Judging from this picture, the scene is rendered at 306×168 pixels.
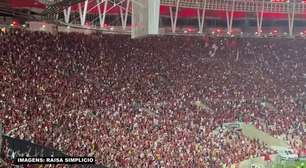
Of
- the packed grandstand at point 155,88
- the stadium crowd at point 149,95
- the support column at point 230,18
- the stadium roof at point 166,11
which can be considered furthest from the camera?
the support column at point 230,18

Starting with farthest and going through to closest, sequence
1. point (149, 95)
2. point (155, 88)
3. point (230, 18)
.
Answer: point (230, 18) < point (155, 88) < point (149, 95)

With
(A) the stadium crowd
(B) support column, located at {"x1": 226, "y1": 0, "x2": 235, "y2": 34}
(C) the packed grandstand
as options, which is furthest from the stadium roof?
(A) the stadium crowd

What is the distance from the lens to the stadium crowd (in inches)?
984

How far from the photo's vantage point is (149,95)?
32.0 metres

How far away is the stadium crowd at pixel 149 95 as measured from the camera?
25.0 m

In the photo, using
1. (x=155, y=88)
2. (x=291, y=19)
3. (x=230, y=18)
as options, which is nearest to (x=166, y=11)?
(x=230, y=18)

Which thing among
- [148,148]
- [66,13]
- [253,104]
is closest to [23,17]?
[66,13]

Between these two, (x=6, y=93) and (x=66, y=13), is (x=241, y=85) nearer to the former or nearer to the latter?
(x=66, y=13)

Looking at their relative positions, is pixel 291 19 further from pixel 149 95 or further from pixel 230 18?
pixel 149 95

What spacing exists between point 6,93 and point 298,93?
19.0m

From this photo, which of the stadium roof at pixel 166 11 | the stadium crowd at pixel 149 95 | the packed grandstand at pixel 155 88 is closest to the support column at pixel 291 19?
the packed grandstand at pixel 155 88

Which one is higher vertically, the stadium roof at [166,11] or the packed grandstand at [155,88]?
the stadium roof at [166,11]

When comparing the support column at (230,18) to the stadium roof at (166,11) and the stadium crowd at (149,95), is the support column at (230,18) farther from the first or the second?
the stadium crowd at (149,95)

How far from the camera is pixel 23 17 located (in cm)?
3250
